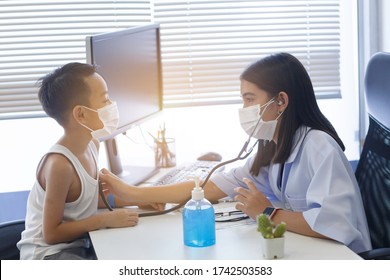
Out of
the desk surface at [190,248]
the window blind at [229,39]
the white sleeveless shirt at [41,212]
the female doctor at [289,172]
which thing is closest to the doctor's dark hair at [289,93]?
the female doctor at [289,172]

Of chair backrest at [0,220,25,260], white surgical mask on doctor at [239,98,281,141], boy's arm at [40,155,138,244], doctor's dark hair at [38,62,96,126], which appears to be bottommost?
chair backrest at [0,220,25,260]

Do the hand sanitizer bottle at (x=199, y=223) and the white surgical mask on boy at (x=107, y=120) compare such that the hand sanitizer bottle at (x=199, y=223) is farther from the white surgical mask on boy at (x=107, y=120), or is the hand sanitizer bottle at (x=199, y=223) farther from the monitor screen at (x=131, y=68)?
the monitor screen at (x=131, y=68)

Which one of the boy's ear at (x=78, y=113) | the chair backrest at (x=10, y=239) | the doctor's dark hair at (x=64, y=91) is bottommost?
the chair backrest at (x=10, y=239)

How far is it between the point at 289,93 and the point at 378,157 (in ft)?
1.09

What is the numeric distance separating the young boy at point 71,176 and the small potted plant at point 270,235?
44 centimetres

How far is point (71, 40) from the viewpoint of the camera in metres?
2.83

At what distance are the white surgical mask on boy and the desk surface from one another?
0.30 meters

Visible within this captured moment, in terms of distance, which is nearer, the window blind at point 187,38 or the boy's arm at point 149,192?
the boy's arm at point 149,192

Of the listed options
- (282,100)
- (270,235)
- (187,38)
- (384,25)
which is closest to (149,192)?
(282,100)

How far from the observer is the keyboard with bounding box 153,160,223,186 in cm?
222

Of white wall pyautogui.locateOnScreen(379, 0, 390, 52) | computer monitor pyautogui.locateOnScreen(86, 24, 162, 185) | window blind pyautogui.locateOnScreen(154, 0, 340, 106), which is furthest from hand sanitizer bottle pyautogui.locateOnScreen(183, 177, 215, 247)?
white wall pyautogui.locateOnScreen(379, 0, 390, 52)

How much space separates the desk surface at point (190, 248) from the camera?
5.12 feet

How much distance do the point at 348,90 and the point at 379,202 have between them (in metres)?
1.26

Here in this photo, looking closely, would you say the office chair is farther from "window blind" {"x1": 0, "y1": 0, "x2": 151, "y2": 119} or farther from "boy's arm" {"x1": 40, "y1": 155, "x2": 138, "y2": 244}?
"window blind" {"x1": 0, "y1": 0, "x2": 151, "y2": 119}
